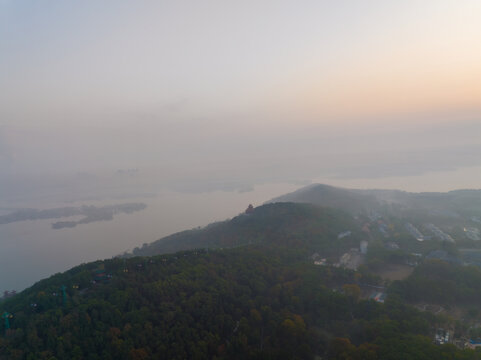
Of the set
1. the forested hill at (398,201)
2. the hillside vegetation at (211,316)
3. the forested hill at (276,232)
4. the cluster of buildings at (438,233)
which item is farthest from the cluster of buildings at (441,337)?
the forested hill at (398,201)

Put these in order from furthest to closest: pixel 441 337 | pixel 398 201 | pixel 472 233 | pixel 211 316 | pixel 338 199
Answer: pixel 398 201 → pixel 338 199 → pixel 472 233 → pixel 211 316 → pixel 441 337

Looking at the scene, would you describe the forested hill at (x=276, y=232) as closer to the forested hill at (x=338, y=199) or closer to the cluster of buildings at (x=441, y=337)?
the forested hill at (x=338, y=199)

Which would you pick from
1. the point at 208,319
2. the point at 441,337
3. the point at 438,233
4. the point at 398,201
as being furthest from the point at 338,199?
the point at 208,319

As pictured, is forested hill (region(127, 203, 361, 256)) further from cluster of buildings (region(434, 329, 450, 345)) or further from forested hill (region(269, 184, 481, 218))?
cluster of buildings (region(434, 329, 450, 345))

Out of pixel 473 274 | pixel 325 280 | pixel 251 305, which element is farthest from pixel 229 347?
pixel 473 274

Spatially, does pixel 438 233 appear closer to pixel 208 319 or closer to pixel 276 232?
pixel 276 232

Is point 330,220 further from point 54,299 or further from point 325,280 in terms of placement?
point 54,299

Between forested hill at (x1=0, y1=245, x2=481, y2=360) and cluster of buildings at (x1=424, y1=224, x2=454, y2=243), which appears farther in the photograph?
cluster of buildings at (x1=424, y1=224, x2=454, y2=243)

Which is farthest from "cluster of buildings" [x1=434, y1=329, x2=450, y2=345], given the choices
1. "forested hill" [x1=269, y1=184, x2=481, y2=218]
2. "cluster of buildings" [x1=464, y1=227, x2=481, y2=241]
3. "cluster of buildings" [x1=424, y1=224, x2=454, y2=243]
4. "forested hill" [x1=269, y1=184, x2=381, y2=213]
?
"forested hill" [x1=269, y1=184, x2=481, y2=218]
